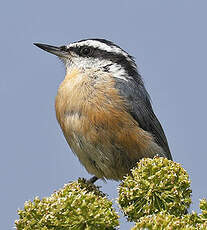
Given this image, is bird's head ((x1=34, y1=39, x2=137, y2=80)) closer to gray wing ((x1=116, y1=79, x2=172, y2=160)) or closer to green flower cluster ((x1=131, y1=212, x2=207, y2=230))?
gray wing ((x1=116, y1=79, x2=172, y2=160))

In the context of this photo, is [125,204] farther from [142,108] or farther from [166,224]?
[142,108]

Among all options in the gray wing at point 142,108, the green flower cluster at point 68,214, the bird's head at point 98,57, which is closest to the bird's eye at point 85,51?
the bird's head at point 98,57

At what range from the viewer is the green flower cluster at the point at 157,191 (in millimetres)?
3121

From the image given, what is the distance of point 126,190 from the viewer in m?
3.24

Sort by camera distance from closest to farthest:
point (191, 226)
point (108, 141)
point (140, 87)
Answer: point (191, 226)
point (108, 141)
point (140, 87)

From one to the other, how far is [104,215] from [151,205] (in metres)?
0.35

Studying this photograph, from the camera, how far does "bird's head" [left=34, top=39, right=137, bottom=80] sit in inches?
243

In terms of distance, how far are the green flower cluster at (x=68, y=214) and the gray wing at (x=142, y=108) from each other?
2.70 m

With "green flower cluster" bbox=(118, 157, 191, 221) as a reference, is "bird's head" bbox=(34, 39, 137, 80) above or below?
above

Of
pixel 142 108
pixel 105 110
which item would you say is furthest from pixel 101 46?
pixel 105 110

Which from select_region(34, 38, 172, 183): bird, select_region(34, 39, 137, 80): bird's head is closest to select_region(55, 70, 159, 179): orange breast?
select_region(34, 38, 172, 183): bird

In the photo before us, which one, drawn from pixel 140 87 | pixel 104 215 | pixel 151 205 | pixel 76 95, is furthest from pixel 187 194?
pixel 140 87

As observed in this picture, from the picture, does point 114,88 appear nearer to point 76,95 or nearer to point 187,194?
point 76,95

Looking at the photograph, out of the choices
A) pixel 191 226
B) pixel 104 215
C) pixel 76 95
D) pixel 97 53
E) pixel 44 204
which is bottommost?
pixel 191 226
